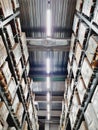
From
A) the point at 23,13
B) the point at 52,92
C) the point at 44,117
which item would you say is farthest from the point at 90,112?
the point at 44,117

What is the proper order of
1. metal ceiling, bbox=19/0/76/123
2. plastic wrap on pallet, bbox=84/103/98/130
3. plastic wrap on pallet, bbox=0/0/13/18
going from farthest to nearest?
metal ceiling, bbox=19/0/76/123, plastic wrap on pallet, bbox=0/0/13/18, plastic wrap on pallet, bbox=84/103/98/130

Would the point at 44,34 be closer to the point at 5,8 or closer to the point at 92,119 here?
the point at 5,8

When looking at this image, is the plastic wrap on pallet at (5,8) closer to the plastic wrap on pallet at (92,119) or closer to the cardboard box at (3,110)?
the cardboard box at (3,110)

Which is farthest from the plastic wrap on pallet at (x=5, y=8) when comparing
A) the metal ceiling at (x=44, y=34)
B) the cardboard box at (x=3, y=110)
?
the cardboard box at (x=3, y=110)

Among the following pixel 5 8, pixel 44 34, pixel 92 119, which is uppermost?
pixel 5 8

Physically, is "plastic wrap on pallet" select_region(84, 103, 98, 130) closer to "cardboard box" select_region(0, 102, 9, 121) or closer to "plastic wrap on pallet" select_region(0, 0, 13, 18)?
"cardboard box" select_region(0, 102, 9, 121)

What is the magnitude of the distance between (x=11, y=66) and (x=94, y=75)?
2.71 metres

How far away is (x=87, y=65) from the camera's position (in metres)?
4.26

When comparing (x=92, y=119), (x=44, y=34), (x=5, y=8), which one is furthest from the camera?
(x=44, y=34)

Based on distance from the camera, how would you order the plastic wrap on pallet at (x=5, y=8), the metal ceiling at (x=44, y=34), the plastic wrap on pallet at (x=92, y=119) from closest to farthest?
the plastic wrap on pallet at (x=92, y=119), the plastic wrap on pallet at (x=5, y=8), the metal ceiling at (x=44, y=34)

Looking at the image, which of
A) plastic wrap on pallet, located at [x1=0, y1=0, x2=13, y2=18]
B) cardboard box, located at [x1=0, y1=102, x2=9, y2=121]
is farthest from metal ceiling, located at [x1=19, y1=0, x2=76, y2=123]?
cardboard box, located at [x1=0, y1=102, x2=9, y2=121]

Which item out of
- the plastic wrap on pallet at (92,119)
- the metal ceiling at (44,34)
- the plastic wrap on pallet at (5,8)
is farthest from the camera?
the metal ceiling at (44,34)

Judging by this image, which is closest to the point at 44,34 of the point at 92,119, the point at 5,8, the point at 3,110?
the point at 5,8

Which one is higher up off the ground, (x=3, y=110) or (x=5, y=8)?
(x=5, y=8)
